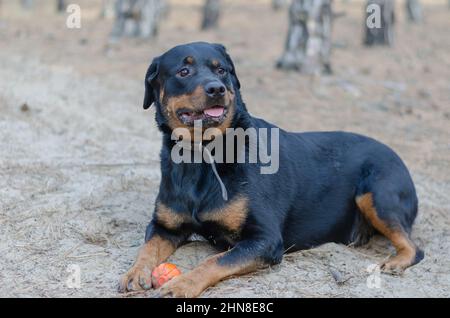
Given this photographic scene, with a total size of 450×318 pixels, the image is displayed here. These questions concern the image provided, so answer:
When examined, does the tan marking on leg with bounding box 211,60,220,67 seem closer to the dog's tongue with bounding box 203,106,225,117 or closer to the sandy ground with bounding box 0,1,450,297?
the dog's tongue with bounding box 203,106,225,117

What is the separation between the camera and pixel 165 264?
4598mm

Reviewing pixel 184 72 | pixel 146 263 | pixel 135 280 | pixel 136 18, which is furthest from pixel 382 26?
pixel 135 280

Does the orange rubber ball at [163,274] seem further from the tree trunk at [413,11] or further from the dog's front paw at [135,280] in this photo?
the tree trunk at [413,11]

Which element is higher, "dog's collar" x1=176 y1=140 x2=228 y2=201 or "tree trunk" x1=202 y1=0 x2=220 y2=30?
"tree trunk" x1=202 y1=0 x2=220 y2=30

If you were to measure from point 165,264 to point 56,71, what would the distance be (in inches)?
274

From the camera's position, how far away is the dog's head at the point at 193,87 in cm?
469

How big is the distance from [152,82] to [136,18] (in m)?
8.92

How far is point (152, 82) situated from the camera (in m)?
5.21

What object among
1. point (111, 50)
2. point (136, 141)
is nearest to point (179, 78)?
point (136, 141)

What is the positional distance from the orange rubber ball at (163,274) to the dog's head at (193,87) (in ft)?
3.33

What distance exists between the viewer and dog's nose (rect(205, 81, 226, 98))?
4.62 meters

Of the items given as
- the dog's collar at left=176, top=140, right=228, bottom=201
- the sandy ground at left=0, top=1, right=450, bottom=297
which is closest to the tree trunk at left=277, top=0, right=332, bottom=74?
the sandy ground at left=0, top=1, right=450, bottom=297

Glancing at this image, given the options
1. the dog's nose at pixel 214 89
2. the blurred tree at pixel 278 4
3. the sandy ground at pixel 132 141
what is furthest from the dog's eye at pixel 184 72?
the blurred tree at pixel 278 4

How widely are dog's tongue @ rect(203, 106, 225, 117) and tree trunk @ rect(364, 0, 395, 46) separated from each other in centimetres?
1043
